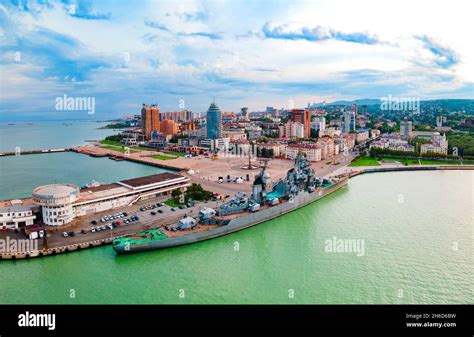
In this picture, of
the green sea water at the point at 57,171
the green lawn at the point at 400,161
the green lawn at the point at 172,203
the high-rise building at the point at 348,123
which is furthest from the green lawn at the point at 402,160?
the high-rise building at the point at 348,123

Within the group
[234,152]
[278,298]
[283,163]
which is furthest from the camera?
[234,152]

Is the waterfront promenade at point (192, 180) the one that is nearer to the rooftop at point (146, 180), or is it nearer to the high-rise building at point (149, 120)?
the rooftop at point (146, 180)

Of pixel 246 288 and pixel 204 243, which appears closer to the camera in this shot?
pixel 246 288

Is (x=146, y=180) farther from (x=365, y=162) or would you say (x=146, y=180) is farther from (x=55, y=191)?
(x=365, y=162)

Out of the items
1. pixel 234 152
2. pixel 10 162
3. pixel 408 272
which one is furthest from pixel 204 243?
pixel 10 162

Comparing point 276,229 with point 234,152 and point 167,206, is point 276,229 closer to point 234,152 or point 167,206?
point 167,206

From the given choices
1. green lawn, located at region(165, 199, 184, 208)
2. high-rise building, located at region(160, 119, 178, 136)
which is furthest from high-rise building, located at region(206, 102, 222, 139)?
green lawn, located at region(165, 199, 184, 208)

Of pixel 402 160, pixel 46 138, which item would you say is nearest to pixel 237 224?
pixel 402 160

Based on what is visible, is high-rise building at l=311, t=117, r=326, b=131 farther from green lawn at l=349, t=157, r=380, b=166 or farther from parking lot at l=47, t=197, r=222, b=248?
parking lot at l=47, t=197, r=222, b=248
